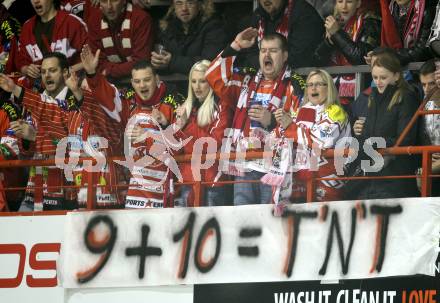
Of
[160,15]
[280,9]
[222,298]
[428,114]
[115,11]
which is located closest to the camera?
[428,114]

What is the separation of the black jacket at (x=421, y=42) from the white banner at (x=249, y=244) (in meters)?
1.21

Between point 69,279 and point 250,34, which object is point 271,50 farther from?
point 69,279

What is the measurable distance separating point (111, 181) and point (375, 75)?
2.36m

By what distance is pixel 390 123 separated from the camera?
32.1ft

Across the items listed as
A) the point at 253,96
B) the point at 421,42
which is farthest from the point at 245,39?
the point at 421,42

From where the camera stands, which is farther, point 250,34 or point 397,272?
point 250,34

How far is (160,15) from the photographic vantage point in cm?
1272

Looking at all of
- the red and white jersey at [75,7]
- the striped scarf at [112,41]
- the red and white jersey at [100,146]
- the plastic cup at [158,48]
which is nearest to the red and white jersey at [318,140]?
the red and white jersey at [100,146]

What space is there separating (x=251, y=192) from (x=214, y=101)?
91 centimetres

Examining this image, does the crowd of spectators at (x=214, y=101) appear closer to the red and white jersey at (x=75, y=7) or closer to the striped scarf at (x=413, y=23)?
the striped scarf at (x=413, y=23)

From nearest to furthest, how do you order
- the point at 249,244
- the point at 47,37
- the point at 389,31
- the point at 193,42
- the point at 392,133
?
the point at 392,133, the point at 249,244, the point at 389,31, the point at 193,42, the point at 47,37

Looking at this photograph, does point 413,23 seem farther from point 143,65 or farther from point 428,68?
point 143,65

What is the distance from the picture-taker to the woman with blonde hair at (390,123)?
9.76m

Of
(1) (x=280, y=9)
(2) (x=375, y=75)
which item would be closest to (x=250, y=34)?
(1) (x=280, y=9)
